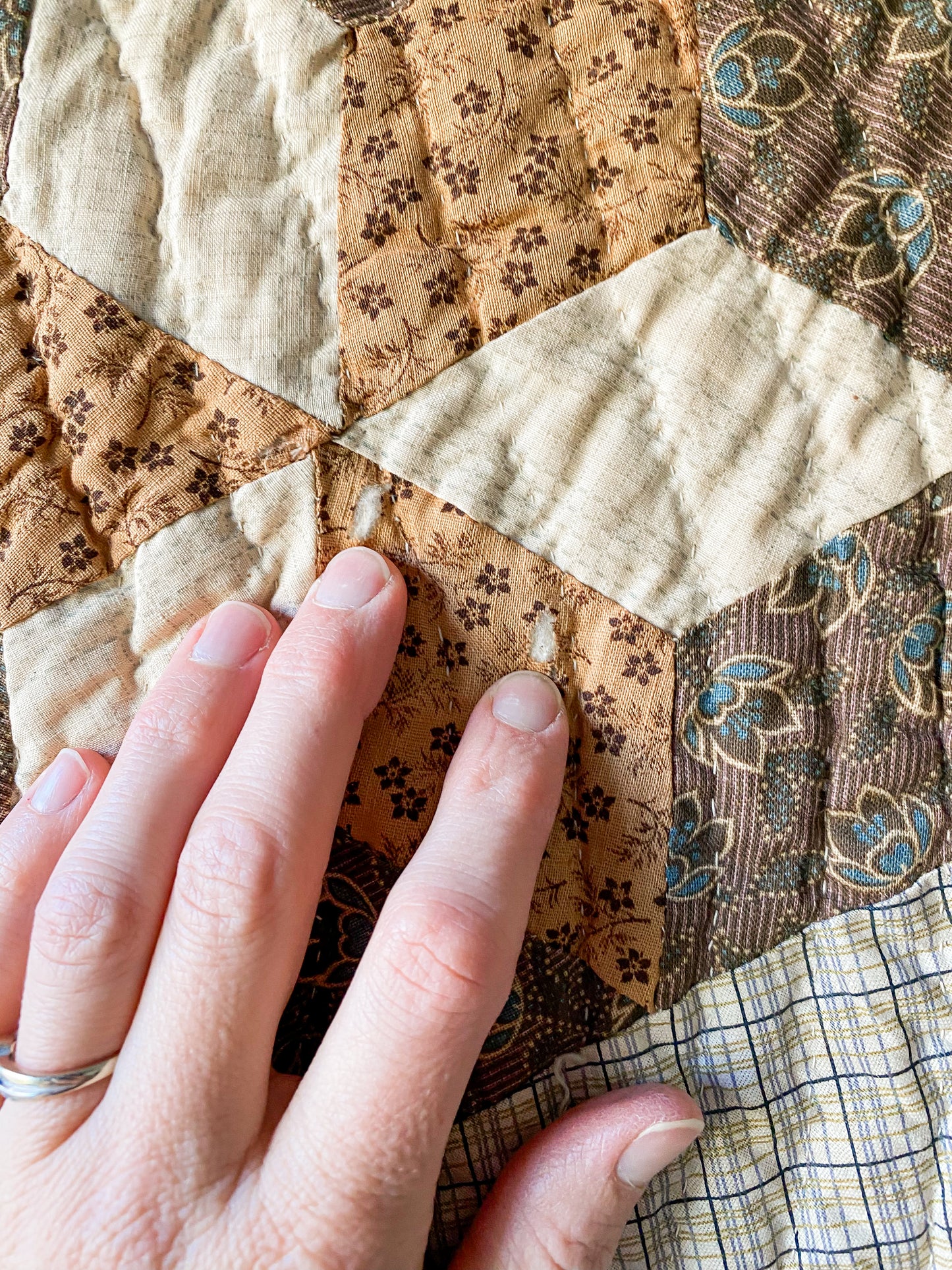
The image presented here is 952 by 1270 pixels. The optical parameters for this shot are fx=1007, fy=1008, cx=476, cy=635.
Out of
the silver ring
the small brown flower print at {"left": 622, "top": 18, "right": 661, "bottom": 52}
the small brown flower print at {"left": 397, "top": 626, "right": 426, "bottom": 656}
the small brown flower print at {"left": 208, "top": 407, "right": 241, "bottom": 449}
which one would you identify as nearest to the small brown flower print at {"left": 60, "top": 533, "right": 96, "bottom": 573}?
the small brown flower print at {"left": 208, "top": 407, "right": 241, "bottom": 449}

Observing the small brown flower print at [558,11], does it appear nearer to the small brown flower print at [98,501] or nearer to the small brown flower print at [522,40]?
the small brown flower print at [522,40]

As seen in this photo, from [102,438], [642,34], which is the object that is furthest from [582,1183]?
[642,34]

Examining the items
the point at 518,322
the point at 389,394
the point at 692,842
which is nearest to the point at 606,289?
the point at 518,322

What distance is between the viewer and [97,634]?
707 millimetres

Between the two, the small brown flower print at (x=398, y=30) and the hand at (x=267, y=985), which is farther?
the small brown flower print at (x=398, y=30)

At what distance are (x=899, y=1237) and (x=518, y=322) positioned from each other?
2.26 ft

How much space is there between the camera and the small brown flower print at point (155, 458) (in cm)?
71

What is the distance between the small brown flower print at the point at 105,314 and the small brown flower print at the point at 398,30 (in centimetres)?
28

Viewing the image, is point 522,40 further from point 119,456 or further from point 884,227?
point 119,456

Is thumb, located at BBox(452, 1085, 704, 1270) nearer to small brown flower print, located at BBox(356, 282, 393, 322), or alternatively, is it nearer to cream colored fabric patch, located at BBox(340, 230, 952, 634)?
cream colored fabric patch, located at BBox(340, 230, 952, 634)

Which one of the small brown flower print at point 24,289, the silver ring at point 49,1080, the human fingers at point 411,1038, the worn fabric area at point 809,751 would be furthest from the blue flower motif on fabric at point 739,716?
the small brown flower print at point 24,289

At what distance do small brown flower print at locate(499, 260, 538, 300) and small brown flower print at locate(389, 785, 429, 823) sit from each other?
357mm

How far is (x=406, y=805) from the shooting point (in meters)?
0.70

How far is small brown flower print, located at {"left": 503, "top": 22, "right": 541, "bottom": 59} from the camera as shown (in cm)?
73
